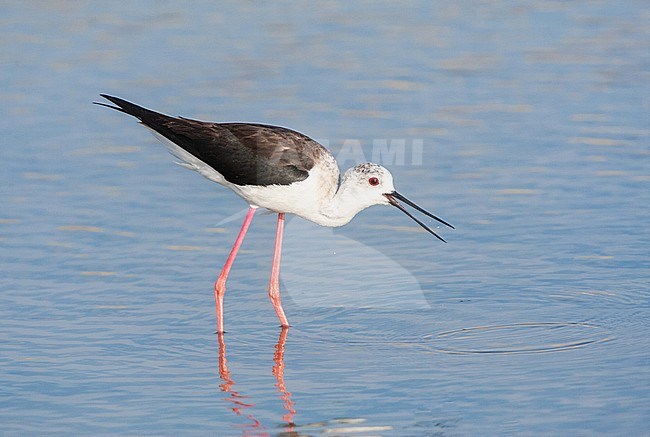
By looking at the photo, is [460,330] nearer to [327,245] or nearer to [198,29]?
[327,245]

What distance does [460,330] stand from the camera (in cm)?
737

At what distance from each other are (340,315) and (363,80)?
17.3 feet

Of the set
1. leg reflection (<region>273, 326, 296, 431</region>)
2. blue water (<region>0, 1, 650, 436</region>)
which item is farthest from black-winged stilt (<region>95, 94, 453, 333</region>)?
blue water (<region>0, 1, 650, 436</region>)

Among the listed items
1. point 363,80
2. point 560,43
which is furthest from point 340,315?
point 560,43

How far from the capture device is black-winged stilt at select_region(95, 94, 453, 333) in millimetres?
7816

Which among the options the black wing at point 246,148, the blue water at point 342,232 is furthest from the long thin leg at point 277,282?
the black wing at point 246,148

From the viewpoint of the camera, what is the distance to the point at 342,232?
9242 mm

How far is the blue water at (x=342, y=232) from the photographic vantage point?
6.48 meters

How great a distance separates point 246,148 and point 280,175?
0.97ft

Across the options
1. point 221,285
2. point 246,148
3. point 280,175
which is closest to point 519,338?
point 280,175

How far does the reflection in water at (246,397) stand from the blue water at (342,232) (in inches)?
0.7

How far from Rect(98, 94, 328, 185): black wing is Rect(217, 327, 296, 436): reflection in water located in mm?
956

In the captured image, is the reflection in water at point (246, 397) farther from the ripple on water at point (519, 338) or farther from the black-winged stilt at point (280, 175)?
the ripple on water at point (519, 338)

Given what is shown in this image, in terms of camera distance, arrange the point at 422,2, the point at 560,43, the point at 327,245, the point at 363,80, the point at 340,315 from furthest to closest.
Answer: the point at 422,2, the point at 560,43, the point at 363,80, the point at 327,245, the point at 340,315
